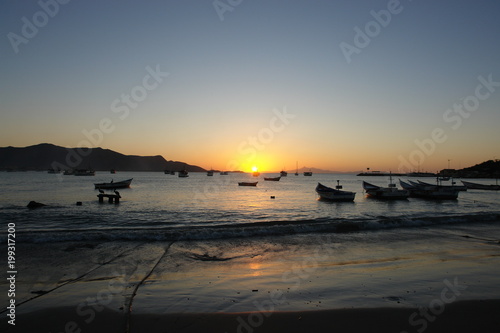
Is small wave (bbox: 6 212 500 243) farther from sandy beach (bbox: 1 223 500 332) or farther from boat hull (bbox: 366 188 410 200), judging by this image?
boat hull (bbox: 366 188 410 200)

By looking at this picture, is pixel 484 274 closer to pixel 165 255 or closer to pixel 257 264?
pixel 257 264

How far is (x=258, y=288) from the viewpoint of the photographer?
314 inches

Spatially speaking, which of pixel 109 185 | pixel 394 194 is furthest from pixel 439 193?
pixel 109 185

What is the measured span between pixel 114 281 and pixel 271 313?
208 inches

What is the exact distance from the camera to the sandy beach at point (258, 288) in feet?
19.4

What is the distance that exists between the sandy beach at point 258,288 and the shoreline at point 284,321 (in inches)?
0.9

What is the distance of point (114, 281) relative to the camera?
8.77 metres

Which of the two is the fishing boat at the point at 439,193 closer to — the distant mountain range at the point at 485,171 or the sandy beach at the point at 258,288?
the sandy beach at the point at 258,288

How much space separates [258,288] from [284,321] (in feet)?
6.96

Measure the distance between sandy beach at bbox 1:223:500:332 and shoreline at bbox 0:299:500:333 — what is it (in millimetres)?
22

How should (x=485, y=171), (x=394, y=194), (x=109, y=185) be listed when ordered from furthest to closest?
(x=485, y=171) < (x=109, y=185) < (x=394, y=194)

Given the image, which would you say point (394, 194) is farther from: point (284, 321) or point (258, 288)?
point (284, 321)

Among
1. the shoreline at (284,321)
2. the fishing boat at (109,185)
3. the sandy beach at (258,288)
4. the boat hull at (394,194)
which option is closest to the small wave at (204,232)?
the sandy beach at (258,288)

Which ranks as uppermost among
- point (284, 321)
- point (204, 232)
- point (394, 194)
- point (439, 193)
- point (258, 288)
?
point (439, 193)
